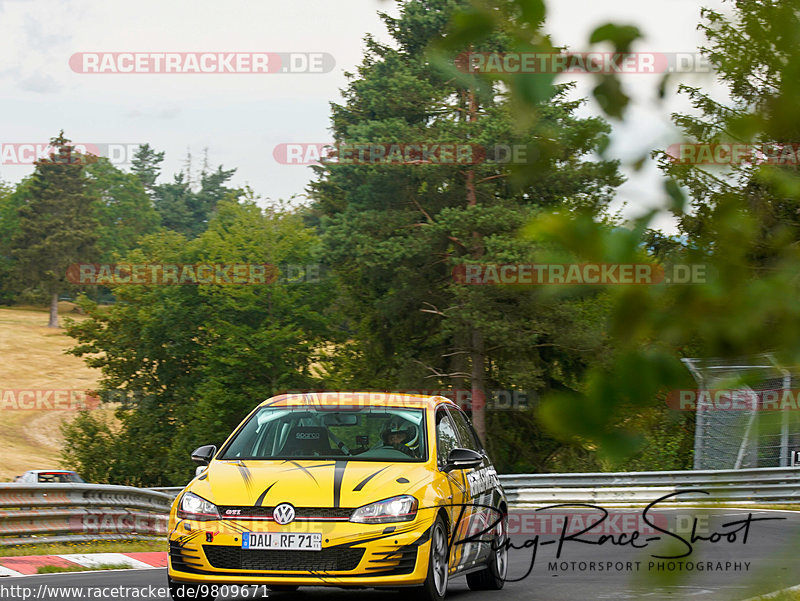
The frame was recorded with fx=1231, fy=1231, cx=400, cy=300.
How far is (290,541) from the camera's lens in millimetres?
8023

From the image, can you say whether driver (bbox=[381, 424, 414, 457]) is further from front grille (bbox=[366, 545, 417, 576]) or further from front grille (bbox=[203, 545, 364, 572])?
front grille (bbox=[203, 545, 364, 572])

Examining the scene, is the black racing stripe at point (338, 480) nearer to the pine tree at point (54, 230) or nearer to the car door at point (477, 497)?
the car door at point (477, 497)

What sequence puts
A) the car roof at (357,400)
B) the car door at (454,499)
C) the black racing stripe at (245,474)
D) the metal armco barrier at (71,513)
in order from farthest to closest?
the metal armco barrier at (71,513), the car roof at (357,400), the car door at (454,499), the black racing stripe at (245,474)

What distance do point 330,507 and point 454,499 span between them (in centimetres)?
124

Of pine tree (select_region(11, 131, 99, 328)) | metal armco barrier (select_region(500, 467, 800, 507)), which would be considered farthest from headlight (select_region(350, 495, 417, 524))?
pine tree (select_region(11, 131, 99, 328))

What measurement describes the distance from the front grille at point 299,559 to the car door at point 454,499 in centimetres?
95

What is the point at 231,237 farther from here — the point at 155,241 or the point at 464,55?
the point at 464,55

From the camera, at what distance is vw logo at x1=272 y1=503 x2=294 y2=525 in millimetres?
8062

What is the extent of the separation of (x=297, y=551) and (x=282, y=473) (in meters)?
0.69

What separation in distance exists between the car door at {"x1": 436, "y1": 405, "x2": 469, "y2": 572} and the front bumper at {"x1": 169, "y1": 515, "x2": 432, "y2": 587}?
0.66 meters

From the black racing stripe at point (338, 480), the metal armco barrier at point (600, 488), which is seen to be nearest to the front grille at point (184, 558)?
the black racing stripe at point (338, 480)

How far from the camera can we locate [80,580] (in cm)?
1068

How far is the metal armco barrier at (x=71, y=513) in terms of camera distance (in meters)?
14.2

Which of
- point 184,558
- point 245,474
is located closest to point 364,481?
point 245,474
